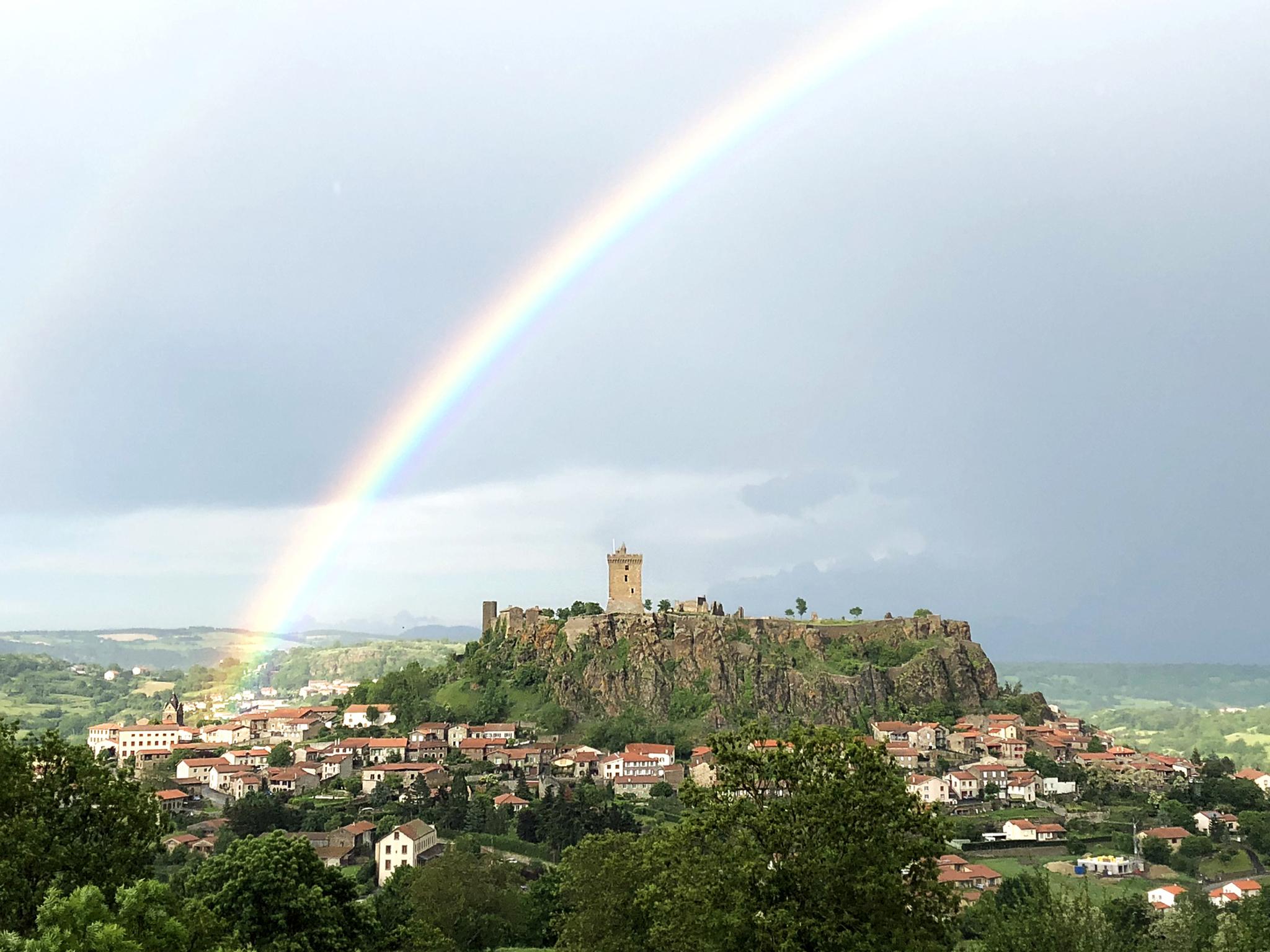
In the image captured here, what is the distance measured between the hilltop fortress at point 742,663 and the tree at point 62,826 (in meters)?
79.1

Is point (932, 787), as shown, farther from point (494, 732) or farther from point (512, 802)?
point (494, 732)

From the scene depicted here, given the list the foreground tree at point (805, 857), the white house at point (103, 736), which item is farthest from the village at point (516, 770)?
the foreground tree at point (805, 857)

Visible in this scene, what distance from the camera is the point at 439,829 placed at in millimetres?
69188

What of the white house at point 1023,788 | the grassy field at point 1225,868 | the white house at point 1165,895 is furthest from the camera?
the white house at point 1023,788

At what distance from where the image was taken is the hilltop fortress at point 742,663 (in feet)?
334

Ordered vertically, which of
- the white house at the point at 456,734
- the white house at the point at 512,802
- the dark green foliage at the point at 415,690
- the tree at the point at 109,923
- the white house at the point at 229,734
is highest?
the tree at the point at 109,923

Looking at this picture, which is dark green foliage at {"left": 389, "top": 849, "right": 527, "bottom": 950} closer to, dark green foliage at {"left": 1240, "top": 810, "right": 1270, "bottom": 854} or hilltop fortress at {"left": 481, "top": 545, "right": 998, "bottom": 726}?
dark green foliage at {"left": 1240, "top": 810, "right": 1270, "bottom": 854}

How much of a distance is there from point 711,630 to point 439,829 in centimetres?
4225

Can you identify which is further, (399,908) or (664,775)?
(664,775)

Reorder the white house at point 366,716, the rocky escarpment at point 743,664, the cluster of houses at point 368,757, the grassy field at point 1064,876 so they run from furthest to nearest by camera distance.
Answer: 1. the white house at point 366,716
2. the rocky escarpment at point 743,664
3. the cluster of houses at point 368,757
4. the grassy field at point 1064,876

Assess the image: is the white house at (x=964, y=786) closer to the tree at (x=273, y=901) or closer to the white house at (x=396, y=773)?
the white house at (x=396, y=773)

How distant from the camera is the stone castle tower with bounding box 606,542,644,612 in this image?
11794 cm

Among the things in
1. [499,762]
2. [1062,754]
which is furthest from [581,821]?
[1062,754]

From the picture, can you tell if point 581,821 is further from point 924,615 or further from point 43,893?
point 924,615
